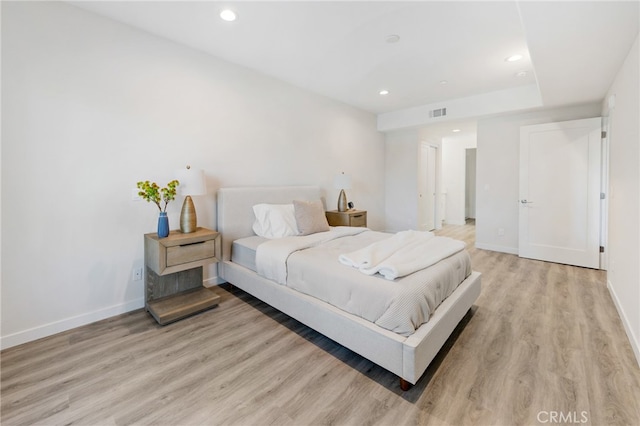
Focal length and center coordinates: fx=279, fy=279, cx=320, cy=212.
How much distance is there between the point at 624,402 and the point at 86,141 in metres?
4.11

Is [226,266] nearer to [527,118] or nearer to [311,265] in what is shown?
[311,265]

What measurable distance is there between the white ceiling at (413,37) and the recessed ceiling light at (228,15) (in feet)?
0.14

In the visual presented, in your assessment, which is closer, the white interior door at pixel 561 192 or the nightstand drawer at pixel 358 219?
the white interior door at pixel 561 192

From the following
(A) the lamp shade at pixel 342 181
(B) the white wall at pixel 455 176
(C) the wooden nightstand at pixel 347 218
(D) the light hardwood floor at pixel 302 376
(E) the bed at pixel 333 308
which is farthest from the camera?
(B) the white wall at pixel 455 176

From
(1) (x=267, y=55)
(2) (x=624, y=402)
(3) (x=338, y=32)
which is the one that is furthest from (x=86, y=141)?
(2) (x=624, y=402)

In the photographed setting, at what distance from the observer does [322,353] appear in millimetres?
2043

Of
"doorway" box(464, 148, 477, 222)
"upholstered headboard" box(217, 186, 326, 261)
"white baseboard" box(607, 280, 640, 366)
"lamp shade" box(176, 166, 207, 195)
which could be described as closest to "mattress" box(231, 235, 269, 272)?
"upholstered headboard" box(217, 186, 326, 261)

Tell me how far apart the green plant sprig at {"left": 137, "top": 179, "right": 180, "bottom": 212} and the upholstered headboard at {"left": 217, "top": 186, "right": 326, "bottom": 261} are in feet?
1.92

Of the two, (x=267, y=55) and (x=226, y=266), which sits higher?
(x=267, y=55)

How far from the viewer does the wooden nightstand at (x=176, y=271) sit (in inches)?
95.7

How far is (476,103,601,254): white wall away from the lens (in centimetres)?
459

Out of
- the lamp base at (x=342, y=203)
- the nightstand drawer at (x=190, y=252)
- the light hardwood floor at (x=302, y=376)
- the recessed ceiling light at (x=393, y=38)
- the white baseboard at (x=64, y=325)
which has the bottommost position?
the light hardwood floor at (x=302, y=376)

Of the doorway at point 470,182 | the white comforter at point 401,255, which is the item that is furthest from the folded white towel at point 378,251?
the doorway at point 470,182

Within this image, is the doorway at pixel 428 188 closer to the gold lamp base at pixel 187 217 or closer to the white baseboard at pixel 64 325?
the gold lamp base at pixel 187 217
